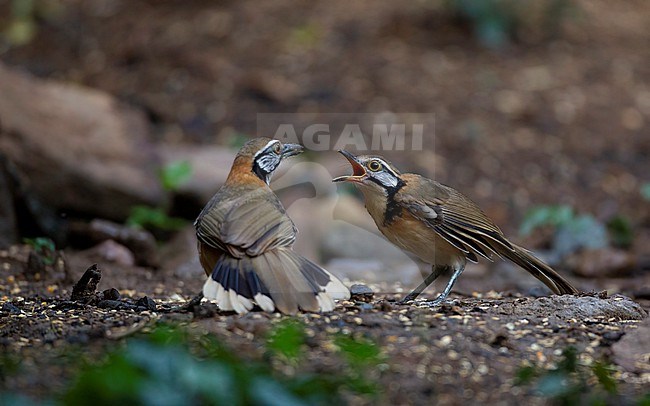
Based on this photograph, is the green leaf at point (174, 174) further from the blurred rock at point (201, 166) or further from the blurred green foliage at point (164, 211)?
the blurred rock at point (201, 166)

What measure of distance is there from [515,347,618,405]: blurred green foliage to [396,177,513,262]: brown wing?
160cm

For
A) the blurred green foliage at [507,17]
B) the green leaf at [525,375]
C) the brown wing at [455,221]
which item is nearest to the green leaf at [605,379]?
the green leaf at [525,375]

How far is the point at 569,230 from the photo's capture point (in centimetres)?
991

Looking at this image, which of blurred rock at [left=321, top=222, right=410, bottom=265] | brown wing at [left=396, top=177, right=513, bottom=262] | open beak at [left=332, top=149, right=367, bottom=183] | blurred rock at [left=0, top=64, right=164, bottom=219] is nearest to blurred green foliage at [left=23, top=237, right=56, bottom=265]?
blurred rock at [left=0, top=64, right=164, bottom=219]

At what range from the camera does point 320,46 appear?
43.2 feet

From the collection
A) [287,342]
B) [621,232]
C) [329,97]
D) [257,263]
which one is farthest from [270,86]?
[287,342]

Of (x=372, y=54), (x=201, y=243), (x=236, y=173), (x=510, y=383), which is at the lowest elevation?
(x=510, y=383)

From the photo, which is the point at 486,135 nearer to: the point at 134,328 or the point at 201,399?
the point at 134,328

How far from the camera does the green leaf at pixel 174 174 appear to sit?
925 centimetres

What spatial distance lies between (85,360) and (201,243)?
4.36 ft

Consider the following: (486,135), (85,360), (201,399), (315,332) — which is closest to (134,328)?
(85,360)

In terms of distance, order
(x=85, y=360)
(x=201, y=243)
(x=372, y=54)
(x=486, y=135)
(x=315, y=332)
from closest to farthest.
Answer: (x=85, y=360) < (x=315, y=332) < (x=201, y=243) < (x=486, y=135) < (x=372, y=54)

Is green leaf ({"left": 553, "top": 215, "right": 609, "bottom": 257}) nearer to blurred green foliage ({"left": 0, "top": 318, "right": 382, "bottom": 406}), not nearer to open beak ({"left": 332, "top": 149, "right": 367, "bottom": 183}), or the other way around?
open beak ({"left": 332, "top": 149, "right": 367, "bottom": 183})

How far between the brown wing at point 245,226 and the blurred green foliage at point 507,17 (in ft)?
27.6
